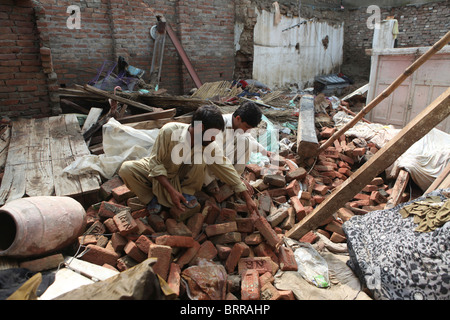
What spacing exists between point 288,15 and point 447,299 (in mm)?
10690

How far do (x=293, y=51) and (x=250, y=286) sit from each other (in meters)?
10.7

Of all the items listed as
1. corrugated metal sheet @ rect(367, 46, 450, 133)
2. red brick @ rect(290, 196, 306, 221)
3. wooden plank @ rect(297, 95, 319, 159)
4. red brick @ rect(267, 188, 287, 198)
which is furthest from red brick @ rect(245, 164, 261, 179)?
corrugated metal sheet @ rect(367, 46, 450, 133)

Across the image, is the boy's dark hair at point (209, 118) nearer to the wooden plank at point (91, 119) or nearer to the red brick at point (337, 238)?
the red brick at point (337, 238)

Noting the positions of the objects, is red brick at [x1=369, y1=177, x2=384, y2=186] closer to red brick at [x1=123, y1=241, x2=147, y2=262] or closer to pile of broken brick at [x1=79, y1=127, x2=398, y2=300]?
pile of broken brick at [x1=79, y1=127, x2=398, y2=300]

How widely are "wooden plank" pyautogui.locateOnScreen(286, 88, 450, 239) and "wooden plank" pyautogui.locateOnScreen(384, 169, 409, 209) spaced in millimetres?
1771

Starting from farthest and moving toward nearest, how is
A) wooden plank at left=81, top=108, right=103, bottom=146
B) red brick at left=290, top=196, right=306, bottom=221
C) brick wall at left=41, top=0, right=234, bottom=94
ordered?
brick wall at left=41, top=0, right=234, bottom=94, wooden plank at left=81, top=108, right=103, bottom=146, red brick at left=290, top=196, right=306, bottom=221

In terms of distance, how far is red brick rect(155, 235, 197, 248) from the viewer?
254 centimetres

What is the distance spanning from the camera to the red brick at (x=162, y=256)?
2369mm

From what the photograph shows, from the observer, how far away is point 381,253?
8.16 ft

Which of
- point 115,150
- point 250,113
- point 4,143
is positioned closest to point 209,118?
point 250,113

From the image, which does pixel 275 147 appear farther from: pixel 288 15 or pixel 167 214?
pixel 288 15

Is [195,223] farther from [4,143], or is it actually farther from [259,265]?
[4,143]

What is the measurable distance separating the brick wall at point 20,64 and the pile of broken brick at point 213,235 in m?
2.43

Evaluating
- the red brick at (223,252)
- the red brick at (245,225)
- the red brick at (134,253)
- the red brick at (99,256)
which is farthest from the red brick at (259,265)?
the red brick at (99,256)
